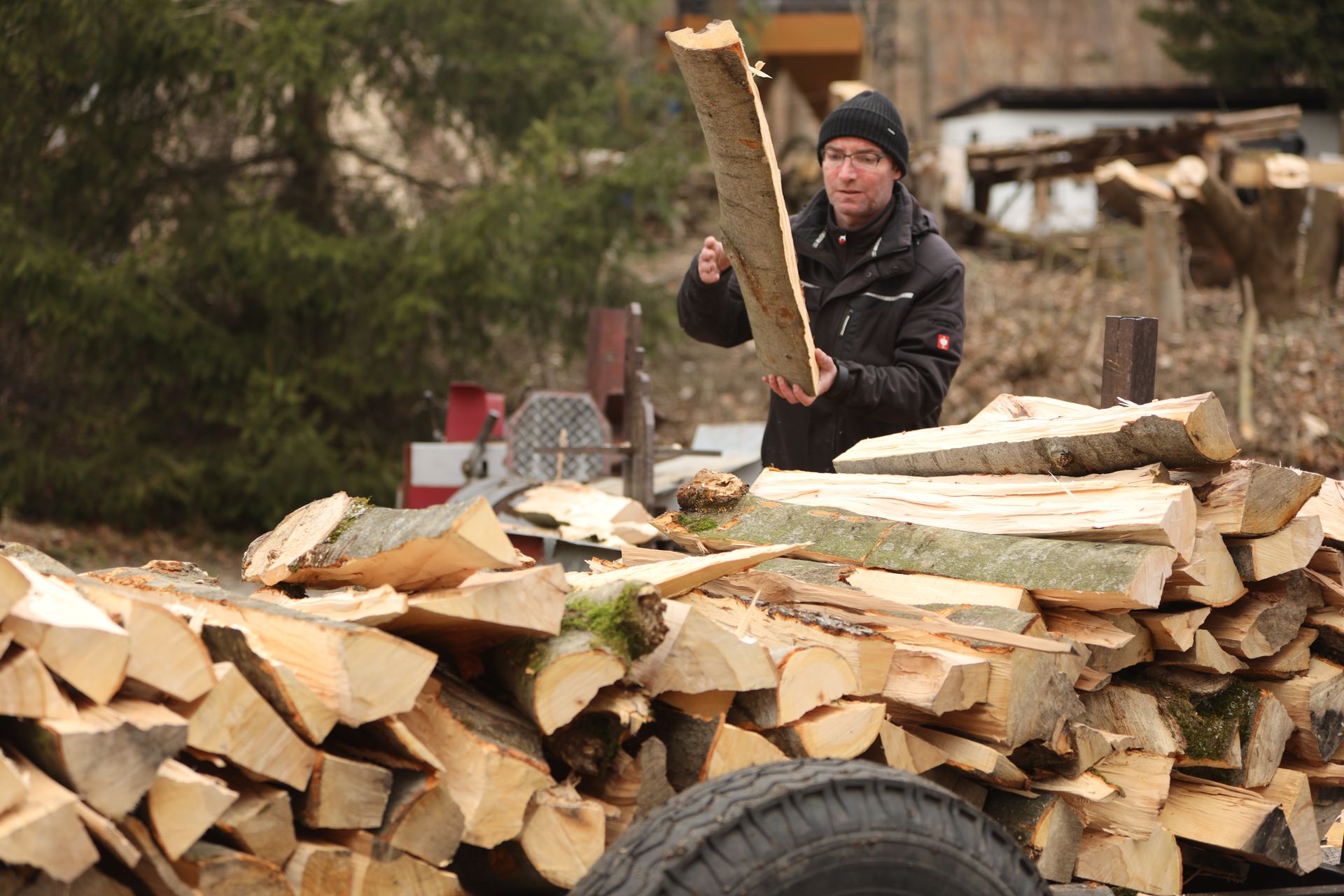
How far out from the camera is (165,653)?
1.81 metres

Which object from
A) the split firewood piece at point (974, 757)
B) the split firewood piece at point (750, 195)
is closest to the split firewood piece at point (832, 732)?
the split firewood piece at point (974, 757)

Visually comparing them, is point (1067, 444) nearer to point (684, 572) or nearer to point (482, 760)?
point (684, 572)

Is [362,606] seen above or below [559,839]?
above

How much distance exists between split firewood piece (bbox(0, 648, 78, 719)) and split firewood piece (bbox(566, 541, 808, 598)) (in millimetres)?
992

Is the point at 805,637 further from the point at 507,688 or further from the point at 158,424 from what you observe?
the point at 158,424

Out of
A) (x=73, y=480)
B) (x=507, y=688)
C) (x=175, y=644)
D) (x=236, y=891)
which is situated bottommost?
(x=73, y=480)

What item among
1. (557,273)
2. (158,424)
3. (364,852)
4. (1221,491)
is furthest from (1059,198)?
(364,852)

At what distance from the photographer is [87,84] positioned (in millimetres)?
9930

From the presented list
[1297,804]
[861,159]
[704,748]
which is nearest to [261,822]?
[704,748]

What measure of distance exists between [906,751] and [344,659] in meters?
1.17

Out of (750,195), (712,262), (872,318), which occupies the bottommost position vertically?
(872,318)

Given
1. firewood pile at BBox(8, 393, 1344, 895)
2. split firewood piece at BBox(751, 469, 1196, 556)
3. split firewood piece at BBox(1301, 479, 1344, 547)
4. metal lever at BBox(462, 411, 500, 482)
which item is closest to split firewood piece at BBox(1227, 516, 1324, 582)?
firewood pile at BBox(8, 393, 1344, 895)

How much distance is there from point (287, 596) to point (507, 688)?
696 millimetres

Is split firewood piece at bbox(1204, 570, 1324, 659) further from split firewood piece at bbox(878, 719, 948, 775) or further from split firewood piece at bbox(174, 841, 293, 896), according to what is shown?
split firewood piece at bbox(174, 841, 293, 896)
